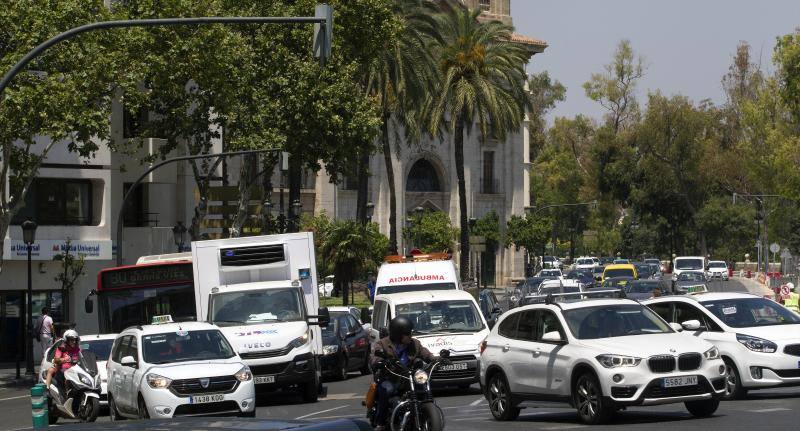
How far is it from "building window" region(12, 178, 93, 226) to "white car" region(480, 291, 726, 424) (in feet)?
91.8

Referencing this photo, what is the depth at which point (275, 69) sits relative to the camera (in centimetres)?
4644

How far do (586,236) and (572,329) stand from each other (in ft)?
404

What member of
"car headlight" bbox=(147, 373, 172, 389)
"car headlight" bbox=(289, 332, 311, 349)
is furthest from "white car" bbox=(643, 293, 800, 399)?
"car headlight" bbox=(147, 373, 172, 389)

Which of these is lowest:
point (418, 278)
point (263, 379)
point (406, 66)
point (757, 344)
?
point (263, 379)

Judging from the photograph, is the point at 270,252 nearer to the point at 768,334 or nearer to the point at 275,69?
the point at 768,334

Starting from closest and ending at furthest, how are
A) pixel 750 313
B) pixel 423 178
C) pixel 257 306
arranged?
1. pixel 750 313
2. pixel 257 306
3. pixel 423 178

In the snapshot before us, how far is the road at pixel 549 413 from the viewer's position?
16.9 metres

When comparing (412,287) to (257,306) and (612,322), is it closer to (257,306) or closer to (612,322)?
(257,306)

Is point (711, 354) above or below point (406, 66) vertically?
below

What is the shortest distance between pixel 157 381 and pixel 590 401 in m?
6.21

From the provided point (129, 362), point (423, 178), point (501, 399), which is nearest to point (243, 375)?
point (129, 362)

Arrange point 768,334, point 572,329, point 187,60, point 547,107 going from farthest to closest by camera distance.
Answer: point 547,107, point 187,60, point 768,334, point 572,329

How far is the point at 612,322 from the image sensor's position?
18.0 m

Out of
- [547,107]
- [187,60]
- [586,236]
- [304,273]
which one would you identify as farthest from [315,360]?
[586,236]
